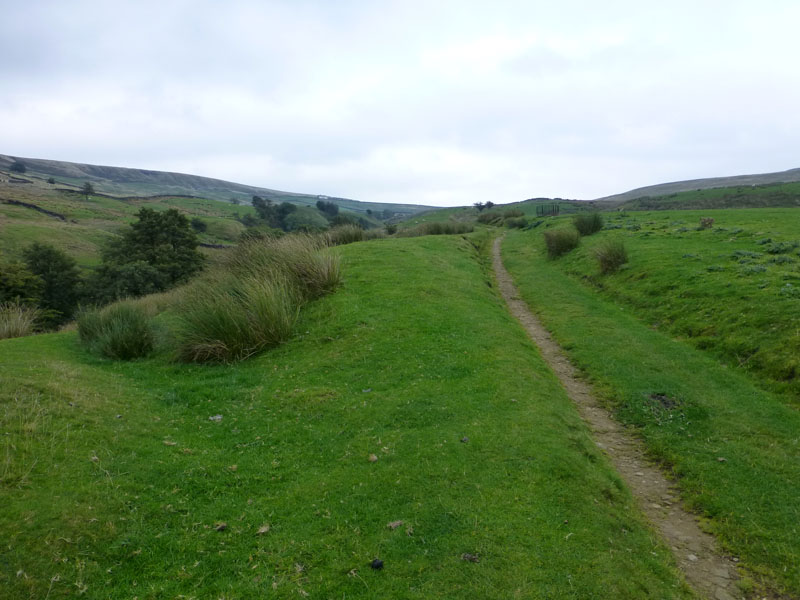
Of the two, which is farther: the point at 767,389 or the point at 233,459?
the point at 767,389

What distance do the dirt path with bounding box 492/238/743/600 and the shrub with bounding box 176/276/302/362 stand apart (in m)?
8.39

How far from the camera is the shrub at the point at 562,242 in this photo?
104ft

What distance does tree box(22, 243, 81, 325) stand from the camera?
138ft

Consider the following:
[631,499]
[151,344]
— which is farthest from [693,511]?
[151,344]

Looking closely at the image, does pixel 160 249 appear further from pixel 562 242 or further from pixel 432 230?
pixel 562 242

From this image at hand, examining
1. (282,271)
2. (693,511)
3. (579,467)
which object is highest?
(282,271)

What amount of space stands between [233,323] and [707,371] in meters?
12.8

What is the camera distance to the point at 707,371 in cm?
1126

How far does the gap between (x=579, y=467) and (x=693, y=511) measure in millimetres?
1738

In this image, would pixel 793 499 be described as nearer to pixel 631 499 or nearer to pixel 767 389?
pixel 631 499

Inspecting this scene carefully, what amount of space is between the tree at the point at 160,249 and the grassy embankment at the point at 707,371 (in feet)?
121

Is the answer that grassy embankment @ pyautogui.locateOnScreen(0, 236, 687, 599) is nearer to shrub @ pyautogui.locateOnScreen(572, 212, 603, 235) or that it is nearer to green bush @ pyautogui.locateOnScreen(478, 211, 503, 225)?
shrub @ pyautogui.locateOnScreen(572, 212, 603, 235)

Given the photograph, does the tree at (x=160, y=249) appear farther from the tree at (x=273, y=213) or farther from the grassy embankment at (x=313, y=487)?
the tree at (x=273, y=213)

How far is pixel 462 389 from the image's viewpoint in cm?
945
